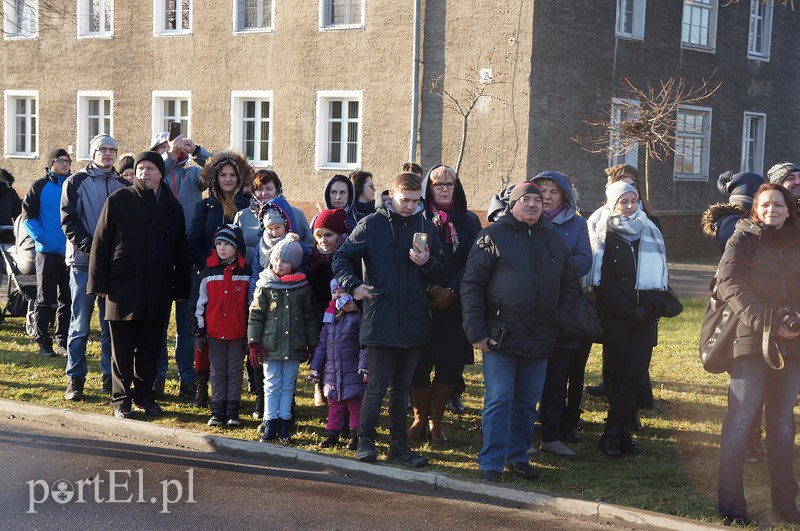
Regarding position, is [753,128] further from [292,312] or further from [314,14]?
[292,312]

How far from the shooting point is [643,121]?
75.4 ft

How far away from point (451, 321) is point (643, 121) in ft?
51.9

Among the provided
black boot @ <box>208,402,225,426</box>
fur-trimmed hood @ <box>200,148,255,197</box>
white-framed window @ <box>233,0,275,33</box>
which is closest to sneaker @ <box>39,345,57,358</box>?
fur-trimmed hood @ <box>200,148,255,197</box>

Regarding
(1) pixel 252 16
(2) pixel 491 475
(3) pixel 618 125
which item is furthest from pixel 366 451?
(1) pixel 252 16

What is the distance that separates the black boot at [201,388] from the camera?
9.48m

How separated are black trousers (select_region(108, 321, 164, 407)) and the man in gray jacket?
1.81 feet

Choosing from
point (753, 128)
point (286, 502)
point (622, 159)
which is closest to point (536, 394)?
→ point (286, 502)

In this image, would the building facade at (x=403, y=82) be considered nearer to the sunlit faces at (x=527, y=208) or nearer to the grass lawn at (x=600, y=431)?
the grass lawn at (x=600, y=431)

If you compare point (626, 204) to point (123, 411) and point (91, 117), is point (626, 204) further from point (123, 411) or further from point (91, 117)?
point (91, 117)

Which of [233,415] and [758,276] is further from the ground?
[758,276]

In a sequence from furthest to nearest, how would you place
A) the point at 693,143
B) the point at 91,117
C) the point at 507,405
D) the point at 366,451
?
the point at 91,117, the point at 693,143, the point at 366,451, the point at 507,405

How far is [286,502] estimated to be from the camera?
22.4 feet

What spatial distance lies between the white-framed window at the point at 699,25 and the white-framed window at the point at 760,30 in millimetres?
1944

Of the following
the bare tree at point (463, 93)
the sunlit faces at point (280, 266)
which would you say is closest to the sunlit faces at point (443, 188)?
the sunlit faces at point (280, 266)
